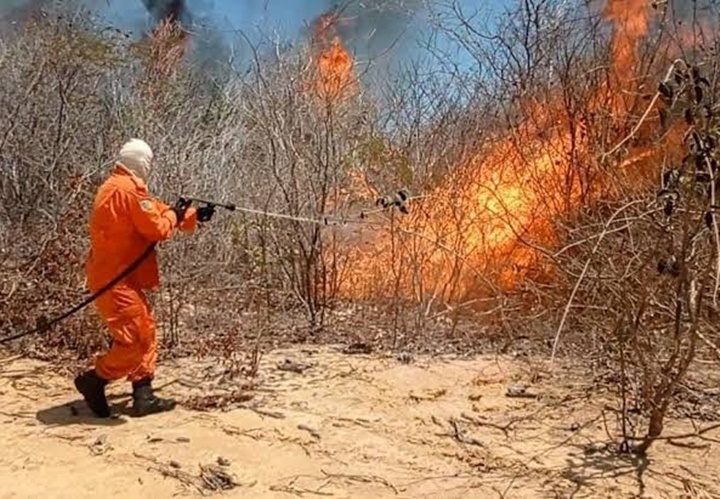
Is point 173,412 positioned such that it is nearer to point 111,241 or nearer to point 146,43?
point 111,241

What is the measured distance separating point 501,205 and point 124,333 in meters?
4.06

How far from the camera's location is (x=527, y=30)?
26.1 feet

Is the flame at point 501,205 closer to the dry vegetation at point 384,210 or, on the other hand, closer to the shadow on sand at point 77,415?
the dry vegetation at point 384,210

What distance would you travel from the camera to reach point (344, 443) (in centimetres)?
456

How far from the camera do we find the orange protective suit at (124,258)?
479 centimetres

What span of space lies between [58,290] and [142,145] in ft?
8.63

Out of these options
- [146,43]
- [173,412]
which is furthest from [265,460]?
[146,43]

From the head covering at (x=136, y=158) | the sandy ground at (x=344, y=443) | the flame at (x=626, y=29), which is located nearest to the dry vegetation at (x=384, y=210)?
the flame at (x=626, y=29)

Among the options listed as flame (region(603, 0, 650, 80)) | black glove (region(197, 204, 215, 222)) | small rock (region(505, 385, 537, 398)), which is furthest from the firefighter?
flame (region(603, 0, 650, 80))

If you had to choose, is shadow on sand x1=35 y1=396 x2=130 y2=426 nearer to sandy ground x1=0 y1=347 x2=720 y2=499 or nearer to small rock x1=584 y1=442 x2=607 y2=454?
sandy ground x1=0 y1=347 x2=720 y2=499

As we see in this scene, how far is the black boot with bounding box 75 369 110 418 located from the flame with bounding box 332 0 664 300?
10.9ft

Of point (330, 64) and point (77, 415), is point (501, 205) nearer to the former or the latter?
point (330, 64)

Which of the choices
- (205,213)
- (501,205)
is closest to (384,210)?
(501,205)

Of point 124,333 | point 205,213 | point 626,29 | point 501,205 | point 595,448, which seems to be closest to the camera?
point 595,448
